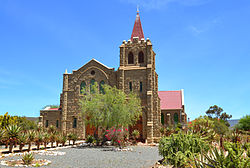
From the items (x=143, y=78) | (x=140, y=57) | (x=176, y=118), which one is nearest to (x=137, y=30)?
(x=140, y=57)

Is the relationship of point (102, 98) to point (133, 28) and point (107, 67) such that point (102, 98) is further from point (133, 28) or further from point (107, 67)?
point (133, 28)

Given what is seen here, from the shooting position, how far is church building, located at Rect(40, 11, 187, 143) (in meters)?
29.9

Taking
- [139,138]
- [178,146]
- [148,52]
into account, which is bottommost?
[139,138]

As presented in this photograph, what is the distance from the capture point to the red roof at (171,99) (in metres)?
37.7

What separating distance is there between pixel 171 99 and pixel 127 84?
1182 cm

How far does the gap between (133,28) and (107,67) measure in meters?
7.70

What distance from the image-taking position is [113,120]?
79.5ft

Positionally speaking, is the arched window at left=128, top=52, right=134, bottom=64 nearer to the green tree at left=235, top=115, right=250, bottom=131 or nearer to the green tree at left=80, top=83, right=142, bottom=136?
the green tree at left=80, top=83, right=142, bottom=136

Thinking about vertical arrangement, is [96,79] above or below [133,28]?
below

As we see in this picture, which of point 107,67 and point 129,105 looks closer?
point 129,105

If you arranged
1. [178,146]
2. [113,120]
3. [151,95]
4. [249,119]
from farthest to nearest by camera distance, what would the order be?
[249,119], [151,95], [113,120], [178,146]

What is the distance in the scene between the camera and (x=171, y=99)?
3969 centimetres

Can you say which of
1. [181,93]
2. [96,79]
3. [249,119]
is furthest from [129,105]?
[249,119]

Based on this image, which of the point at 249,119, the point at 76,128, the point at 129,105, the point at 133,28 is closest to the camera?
the point at 129,105
